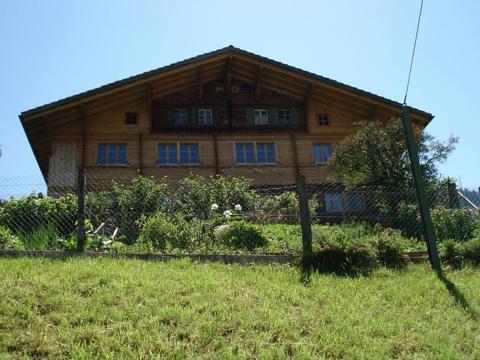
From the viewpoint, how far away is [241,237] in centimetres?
1009

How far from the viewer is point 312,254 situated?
8.47 meters

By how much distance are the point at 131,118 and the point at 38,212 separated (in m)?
13.1

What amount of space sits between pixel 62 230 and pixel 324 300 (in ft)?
23.2

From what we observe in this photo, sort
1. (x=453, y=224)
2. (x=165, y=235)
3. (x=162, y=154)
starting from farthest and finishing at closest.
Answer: (x=162, y=154) < (x=453, y=224) < (x=165, y=235)

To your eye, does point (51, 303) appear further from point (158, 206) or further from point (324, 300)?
point (158, 206)

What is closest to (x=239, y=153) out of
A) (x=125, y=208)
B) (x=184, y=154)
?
(x=184, y=154)

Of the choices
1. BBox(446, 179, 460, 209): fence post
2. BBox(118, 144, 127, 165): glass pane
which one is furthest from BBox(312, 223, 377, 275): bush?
BBox(118, 144, 127, 165): glass pane

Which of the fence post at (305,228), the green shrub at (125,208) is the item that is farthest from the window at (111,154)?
the fence post at (305,228)

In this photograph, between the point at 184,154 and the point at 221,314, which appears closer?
the point at 221,314

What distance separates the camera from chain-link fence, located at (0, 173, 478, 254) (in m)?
9.41

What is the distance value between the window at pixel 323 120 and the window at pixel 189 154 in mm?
6441

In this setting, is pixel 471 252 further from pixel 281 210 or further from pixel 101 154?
pixel 101 154

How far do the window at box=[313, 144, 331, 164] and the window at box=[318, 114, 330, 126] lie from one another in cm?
121

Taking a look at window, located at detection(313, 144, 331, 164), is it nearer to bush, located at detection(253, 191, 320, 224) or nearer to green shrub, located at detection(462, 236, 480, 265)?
bush, located at detection(253, 191, 320, 224)
